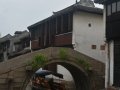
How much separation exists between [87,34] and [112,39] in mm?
7845

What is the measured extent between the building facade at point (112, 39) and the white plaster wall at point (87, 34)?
6.53 metres

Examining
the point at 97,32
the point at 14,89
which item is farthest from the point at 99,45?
the point at 14,89

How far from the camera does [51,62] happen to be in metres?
27.4

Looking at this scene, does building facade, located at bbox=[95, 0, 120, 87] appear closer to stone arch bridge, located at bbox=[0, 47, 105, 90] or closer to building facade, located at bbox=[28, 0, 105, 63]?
stone arch bridge, located at bbox=[0, 47, 105, 90]

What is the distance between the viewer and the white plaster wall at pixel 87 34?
33.2 m

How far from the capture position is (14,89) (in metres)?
25.0

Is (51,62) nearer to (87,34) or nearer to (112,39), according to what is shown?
(112,39)

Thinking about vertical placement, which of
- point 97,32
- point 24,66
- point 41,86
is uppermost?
point 97,32

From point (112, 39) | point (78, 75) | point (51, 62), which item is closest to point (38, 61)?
point (51, 62)

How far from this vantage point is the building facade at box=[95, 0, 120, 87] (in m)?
25.5

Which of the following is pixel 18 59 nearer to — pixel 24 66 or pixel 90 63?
pixel 24 66

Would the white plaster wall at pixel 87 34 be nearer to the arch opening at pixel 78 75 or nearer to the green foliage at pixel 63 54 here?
the arch opening at pixel 78 75

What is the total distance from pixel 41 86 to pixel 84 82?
470 cm

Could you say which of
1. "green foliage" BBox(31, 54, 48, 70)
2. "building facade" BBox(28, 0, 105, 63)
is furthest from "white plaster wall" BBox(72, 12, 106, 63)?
"green foliage" BBox(31, 54, 48, 70)
